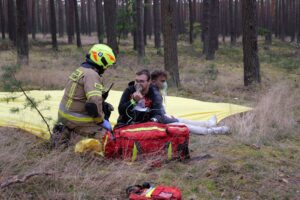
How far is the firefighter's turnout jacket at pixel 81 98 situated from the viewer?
543cm

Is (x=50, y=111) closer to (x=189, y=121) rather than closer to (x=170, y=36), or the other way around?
(x=189, y=121)

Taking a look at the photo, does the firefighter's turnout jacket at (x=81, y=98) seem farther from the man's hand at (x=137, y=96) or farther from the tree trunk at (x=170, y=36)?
the tree trunk at (x=170, y=36)

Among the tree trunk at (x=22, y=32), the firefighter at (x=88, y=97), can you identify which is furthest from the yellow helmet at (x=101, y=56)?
the tree trunk at (x=22, y=32)

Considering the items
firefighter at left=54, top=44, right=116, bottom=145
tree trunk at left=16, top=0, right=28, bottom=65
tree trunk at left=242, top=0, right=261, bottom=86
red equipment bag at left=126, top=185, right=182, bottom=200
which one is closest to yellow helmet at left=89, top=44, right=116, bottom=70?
firefighter at left=54, top=44, right=116, bottom=145

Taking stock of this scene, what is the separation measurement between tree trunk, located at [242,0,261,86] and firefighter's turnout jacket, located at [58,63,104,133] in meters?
7.44

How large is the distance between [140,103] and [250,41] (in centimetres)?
695

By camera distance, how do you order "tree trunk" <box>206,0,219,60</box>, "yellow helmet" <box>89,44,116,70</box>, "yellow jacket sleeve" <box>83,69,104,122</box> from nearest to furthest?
1. "yellow jacket sleeve" <box>83,69,104,122</box>
2. "yellow helmet" <box>89,44,116,70</box>
3. "tree trunk" <box>206,0,219,60</box>

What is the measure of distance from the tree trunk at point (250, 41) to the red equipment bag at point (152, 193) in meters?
8.73

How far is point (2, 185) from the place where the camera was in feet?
12.8

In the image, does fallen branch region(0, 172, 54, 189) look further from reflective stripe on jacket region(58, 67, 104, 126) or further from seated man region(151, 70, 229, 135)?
seated man region(151, 70, 229, 135)

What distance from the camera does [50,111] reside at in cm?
752

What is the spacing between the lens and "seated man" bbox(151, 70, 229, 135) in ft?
20.9

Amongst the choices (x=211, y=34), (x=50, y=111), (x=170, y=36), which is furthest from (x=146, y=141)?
(x=211, y=34)

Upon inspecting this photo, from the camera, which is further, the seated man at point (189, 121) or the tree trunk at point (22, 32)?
the tree trunk at point (22, 32)
